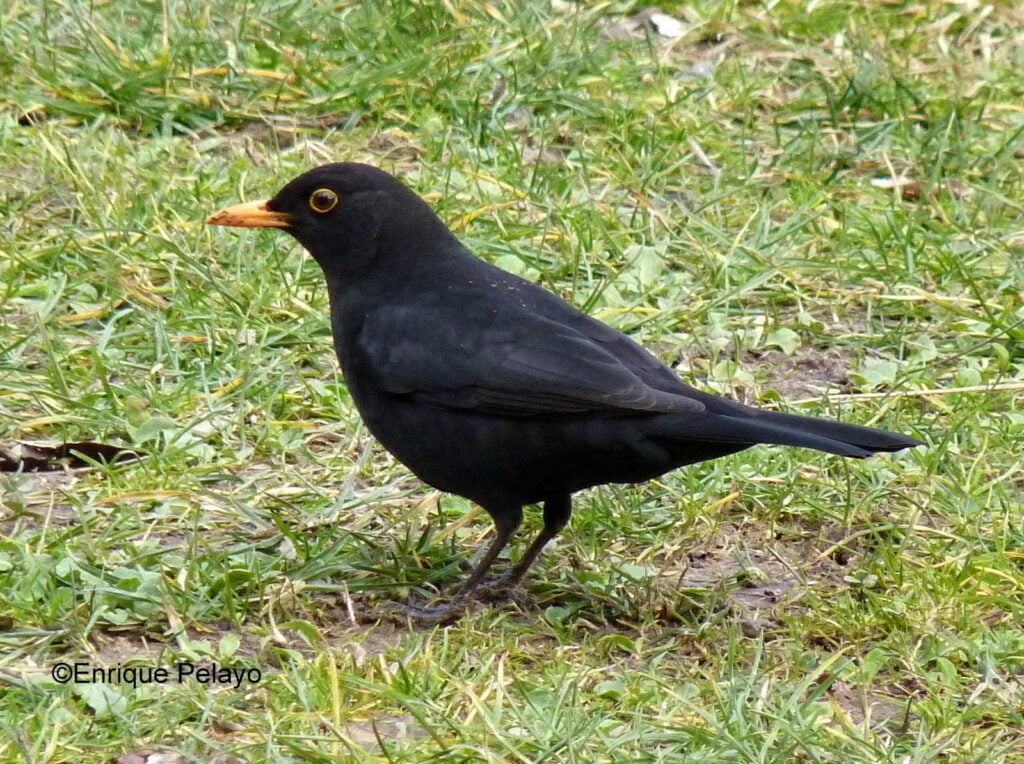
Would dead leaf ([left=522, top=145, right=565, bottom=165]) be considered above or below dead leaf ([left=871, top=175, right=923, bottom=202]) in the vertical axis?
below

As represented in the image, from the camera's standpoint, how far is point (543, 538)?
5.26 meters

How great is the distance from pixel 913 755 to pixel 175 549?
2192 millimetres

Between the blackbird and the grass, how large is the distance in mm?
396

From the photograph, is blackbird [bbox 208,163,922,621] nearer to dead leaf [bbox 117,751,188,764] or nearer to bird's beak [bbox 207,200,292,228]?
bird's beak [bbox 207,200,292,228]

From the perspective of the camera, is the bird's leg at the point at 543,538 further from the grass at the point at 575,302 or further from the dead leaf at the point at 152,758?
the dead leaf at the point at 152,758

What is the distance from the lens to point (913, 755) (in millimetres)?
4129

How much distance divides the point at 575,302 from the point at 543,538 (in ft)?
5.62

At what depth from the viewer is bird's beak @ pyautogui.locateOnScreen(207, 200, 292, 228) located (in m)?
5.59

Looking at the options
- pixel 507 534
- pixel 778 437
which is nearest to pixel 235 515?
pixel 507 534

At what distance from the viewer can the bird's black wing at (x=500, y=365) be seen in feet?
15.9

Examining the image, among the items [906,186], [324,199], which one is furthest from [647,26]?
[324,199]

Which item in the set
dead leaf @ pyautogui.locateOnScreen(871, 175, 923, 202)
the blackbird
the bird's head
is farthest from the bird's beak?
dead leaf @ pyautogui.locateOnScreen(871, 175, 923, 202)

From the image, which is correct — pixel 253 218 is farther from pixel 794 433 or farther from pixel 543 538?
pixel 794 433

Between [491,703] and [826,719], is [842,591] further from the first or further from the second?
[491,703]
